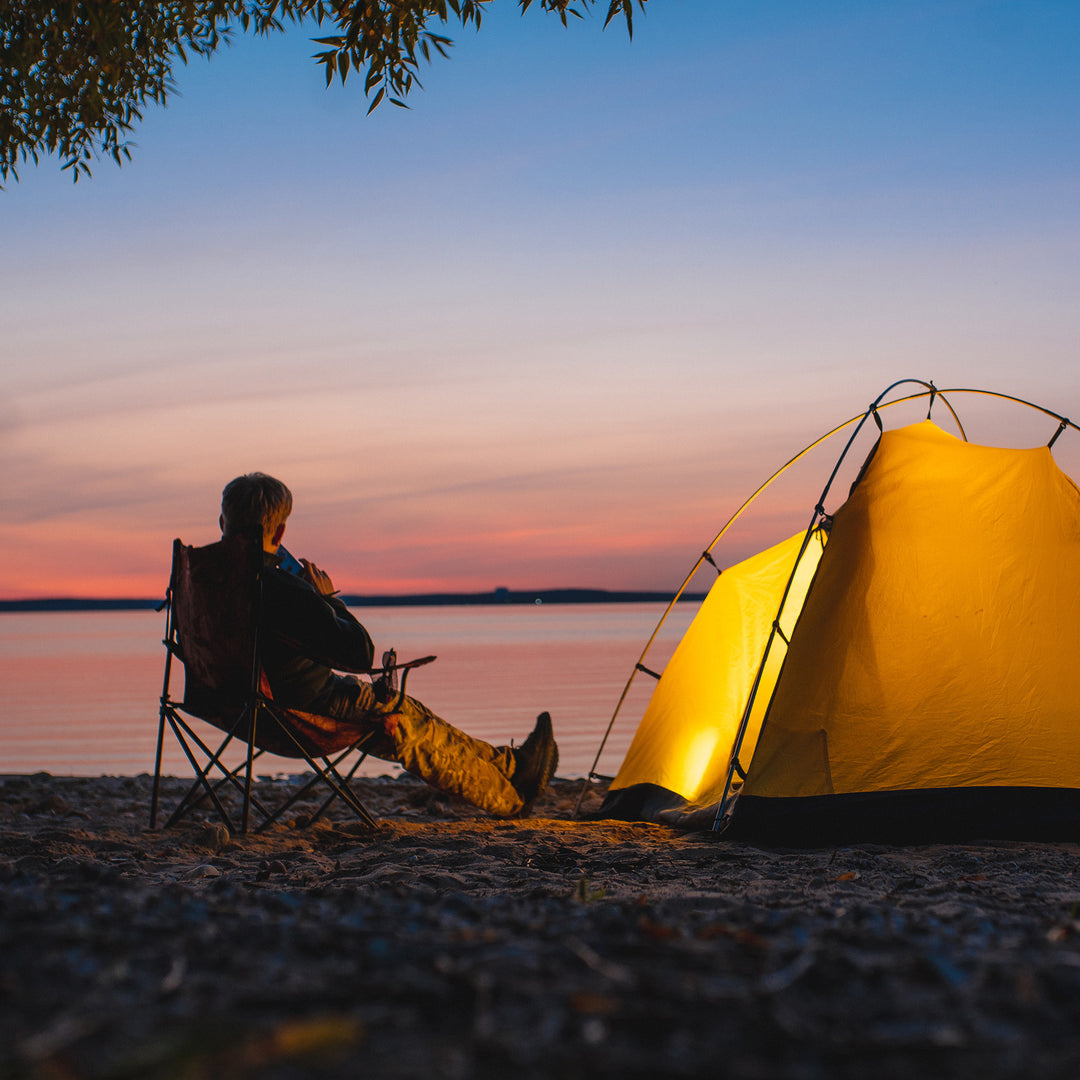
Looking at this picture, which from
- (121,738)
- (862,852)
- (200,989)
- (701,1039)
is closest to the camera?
(701,1039)

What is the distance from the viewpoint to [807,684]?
5.15m

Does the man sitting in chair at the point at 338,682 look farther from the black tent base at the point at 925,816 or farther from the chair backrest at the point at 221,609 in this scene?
the black tent base at the point at 925,816

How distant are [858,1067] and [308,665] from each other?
3835mm

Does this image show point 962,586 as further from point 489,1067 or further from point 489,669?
point 489,669

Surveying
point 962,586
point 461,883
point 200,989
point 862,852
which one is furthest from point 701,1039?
point 962,586

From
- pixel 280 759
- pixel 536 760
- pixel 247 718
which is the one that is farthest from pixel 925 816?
pixel 280 759

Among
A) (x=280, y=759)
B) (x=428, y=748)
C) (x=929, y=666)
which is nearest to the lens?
(x=929, y=666)

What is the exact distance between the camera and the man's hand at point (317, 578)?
511 centimetres

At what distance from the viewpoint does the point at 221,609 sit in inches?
189

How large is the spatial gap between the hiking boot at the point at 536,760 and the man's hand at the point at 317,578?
139 cm

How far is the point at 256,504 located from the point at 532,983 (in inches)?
141

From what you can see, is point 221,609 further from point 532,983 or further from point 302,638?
point 532,983

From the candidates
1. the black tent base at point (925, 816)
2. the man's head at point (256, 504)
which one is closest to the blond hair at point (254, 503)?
the man's head at point (256, 504)

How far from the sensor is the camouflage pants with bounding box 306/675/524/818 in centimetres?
515
